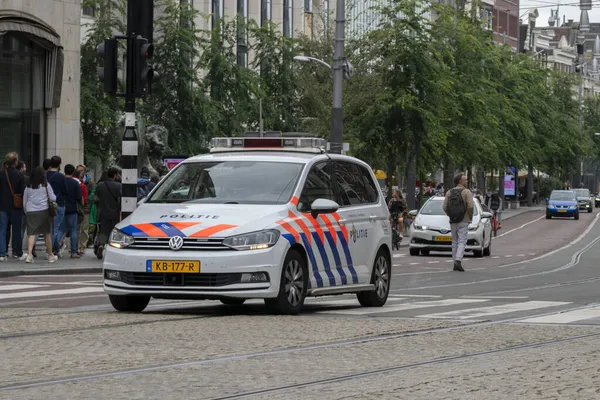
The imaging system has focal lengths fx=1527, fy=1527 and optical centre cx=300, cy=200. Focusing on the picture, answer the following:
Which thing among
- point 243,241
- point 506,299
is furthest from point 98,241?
point 243,241

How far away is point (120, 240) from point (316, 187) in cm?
234

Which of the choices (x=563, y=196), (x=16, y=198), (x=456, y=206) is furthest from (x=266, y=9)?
(x=16, y=198)

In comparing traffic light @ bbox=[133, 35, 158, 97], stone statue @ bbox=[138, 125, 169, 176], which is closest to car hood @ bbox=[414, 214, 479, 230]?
stone statue @ bbox=[138, 125, 169, 176]

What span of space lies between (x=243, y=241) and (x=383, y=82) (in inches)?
1384

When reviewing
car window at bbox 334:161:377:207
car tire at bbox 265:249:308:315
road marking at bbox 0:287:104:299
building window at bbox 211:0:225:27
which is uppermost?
building window at bbox 211:0:225:27

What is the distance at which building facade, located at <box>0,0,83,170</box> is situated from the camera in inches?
1310

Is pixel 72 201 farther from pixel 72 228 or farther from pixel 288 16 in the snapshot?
pixel 288 16

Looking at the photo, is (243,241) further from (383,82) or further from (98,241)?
(383,82)

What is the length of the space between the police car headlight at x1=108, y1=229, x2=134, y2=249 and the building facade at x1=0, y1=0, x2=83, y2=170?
1820cm

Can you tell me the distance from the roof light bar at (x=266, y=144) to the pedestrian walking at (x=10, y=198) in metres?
9.60

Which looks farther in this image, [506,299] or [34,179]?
[34,179]

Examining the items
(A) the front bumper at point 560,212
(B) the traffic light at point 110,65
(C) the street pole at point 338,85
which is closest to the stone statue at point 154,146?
(C) the street pole at point 338,85

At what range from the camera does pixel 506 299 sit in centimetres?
1911

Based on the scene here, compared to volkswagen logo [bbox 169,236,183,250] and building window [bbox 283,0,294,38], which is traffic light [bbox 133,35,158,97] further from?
building window [bbox 283,0,294,38]
